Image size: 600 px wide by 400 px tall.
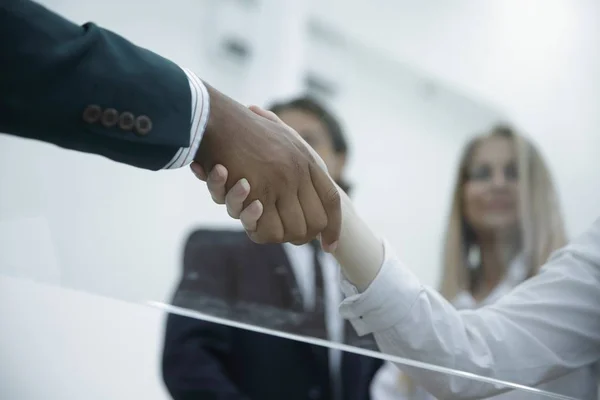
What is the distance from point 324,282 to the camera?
2.05 feet

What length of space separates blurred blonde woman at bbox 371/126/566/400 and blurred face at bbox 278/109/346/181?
4.8 inches

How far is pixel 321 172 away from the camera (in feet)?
1.62

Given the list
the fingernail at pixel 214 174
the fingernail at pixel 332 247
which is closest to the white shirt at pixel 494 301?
the fingernail at pixel 332 247

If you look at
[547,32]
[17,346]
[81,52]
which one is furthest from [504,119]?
[17,346]

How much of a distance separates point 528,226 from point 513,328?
3.9 inches

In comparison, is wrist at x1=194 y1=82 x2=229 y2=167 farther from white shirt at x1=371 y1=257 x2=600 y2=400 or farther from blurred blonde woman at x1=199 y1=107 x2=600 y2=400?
white shirt at x1=371 y1=257 x2=600 y2=400

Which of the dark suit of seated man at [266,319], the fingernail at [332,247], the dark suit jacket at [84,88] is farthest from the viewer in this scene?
the dark suit of seated man at [266,319]

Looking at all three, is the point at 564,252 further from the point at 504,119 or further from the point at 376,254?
the point at 504,119

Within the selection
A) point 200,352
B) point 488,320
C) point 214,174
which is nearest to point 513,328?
point 488,320

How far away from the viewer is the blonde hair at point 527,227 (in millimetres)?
539

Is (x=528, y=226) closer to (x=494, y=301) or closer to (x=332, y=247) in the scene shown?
(x=494, y=301)

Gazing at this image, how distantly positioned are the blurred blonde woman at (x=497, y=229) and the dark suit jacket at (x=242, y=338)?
5.3 inches

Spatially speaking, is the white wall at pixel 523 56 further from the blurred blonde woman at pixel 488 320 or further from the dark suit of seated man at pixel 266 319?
the dark suit of seated man at pixel 266 319

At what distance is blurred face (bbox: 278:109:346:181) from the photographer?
21.1 inches
